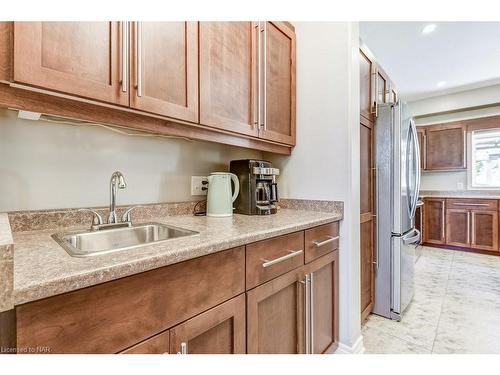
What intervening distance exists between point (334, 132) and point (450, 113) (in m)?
4.11

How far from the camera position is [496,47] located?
2818mm

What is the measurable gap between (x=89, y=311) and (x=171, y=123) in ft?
2.58

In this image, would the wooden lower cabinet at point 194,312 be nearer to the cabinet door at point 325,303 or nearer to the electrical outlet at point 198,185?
the cabinet door at point 325,303

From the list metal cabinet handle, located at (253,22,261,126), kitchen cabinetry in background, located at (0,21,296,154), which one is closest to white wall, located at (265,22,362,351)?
kitchen cabinetry in background, located at (0,21,296,154)

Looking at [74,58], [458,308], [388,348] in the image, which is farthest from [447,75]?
[74,58]

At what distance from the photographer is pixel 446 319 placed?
76.9 inches

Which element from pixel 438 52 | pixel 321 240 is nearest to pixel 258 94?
pixel 321 240

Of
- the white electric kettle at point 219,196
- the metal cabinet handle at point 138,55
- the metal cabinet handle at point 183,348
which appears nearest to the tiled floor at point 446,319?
the white electric kettle at point 219,196

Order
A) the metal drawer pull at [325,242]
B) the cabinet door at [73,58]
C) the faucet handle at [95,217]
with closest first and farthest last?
the cabinet door at [73,58] → the faucet handle at [95,217] → the metal drawer pull at [325,242]

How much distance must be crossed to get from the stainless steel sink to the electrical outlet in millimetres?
413

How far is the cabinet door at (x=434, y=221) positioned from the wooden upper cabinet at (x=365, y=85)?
314 centimetres

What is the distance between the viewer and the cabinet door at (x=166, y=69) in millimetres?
955

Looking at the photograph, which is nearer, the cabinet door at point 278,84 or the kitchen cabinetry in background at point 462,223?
the cabinet door at point 278,84
